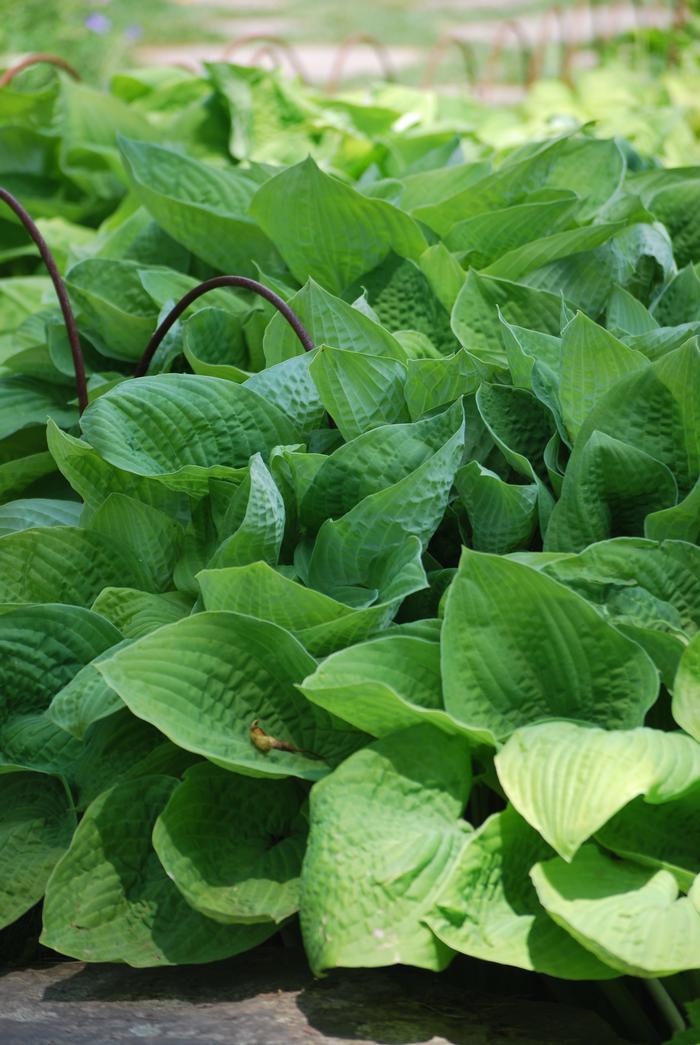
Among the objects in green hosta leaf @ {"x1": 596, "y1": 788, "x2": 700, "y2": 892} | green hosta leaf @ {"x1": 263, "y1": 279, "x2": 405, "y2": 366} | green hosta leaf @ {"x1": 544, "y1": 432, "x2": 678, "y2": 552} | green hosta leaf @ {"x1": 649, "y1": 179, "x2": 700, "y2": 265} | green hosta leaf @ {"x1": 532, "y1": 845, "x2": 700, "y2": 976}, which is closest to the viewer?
green hosta leaf @ {"x1": 532, "y1": 845, "x2": 700, "y2": 976}

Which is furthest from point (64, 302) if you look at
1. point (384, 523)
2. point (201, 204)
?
point (384, 523)

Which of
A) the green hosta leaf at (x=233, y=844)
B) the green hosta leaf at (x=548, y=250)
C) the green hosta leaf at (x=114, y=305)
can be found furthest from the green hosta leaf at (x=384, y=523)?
the green hosta leaf at (x=114, y=305)

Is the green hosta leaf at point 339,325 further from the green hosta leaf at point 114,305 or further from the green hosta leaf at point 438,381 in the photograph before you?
the green hosta leaf at point 114,305

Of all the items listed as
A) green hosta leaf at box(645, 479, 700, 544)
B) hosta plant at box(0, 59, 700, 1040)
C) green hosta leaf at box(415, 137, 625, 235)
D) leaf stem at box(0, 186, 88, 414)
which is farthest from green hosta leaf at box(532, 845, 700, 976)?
green hosta leaf at box(415, 137, 625, 235)

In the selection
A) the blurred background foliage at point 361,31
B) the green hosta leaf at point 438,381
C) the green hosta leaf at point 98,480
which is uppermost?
the green hosta leaf at point 438,381

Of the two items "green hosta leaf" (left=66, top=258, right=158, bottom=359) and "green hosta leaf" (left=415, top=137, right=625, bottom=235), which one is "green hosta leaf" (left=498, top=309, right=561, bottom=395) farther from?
"green hosta leaf" (left=66, top=258, right=158, bottom=359)

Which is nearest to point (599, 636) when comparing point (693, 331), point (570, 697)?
point (570, 697)

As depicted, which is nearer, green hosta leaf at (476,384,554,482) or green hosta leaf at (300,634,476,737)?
green hosta leaf at (300,634,476,737)
